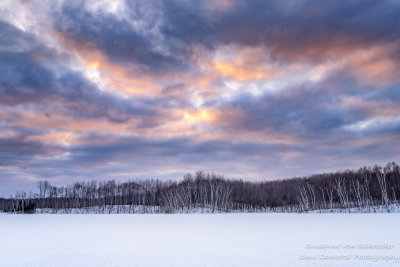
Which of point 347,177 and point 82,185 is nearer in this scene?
point 347,177

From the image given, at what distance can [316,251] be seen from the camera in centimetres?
1270

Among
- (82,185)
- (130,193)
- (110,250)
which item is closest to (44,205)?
(82,185)

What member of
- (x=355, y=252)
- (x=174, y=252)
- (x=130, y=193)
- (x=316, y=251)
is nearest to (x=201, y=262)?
(x=174, y=252)

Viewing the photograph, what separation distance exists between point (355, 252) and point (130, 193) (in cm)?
10144

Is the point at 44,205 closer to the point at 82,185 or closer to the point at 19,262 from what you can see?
the point at 82,185

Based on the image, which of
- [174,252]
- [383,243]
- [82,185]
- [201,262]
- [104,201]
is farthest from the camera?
[82,185]

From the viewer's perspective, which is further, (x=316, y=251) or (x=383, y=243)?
(x=383, y=243)

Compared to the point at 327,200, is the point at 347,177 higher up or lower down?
higher up

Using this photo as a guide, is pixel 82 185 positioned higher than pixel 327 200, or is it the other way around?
pixel 82 185

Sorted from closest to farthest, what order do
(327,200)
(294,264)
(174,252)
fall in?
1. (294,264)
2. (174,252)
3. (327,200)

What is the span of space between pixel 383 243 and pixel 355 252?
3.10 m

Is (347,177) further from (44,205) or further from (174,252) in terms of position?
(44,205)

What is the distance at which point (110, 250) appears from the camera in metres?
14.2

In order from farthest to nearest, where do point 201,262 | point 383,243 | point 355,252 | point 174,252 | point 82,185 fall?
1. point 82,185
2. point 383,243
3. point 174,252
4. point 355,252
5. point 201,262
